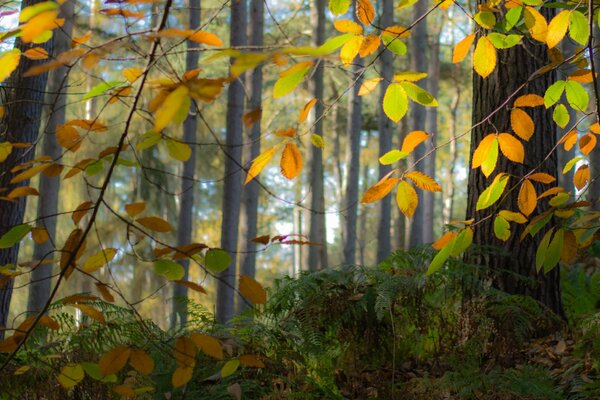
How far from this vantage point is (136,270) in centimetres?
1519

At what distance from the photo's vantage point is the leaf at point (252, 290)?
125 cm

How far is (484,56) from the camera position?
1.55 metres

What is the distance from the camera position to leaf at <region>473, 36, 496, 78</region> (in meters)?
1.54

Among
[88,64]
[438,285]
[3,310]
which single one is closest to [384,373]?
[438,285]

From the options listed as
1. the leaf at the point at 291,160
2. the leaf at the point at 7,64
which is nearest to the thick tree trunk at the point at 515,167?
the leaf at the point at 291,160

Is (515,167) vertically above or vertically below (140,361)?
Result: above

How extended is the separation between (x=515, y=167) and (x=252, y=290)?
2.64 meters

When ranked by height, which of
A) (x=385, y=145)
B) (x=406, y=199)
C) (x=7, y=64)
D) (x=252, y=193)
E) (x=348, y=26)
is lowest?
(x=406, y=199)

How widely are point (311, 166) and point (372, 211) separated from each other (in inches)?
535

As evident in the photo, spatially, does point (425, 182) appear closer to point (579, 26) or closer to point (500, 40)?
point (500, 40)

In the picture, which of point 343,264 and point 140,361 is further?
point 343,264

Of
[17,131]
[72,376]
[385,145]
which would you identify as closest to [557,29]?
[72,376]

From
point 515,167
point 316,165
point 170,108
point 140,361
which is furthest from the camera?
point 316,165

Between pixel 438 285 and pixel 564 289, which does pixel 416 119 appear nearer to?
pixel 564 289
